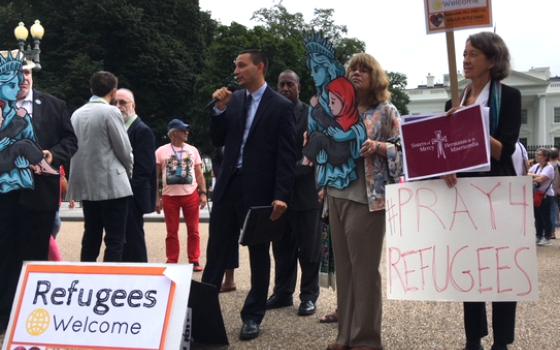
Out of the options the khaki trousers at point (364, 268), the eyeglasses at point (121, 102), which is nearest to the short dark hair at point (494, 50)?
the khaki trousers at point (364, 268)

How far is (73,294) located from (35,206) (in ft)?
4.40

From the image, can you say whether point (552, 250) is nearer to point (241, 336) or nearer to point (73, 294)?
point (241, 336)

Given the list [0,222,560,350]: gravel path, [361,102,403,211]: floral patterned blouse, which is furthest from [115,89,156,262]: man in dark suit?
[361,102,403,211]: floral patterned blouse

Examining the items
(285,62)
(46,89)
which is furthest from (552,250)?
(285,62)

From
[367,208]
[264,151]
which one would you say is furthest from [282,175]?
[367,208]

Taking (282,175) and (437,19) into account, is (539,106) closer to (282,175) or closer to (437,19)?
(282,175)

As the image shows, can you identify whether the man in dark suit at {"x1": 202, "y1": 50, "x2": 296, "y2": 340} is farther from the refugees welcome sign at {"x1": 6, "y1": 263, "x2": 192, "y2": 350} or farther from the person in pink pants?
the person in pink pants

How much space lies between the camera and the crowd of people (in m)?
3.40

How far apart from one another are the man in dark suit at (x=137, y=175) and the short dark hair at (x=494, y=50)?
3358mm

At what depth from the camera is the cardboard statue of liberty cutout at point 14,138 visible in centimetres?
397

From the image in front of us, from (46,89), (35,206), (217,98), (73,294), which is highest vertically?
(46,89)

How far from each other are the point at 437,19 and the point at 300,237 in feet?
7.67

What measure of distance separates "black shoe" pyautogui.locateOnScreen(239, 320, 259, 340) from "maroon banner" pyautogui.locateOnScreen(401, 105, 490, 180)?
63.6 inches

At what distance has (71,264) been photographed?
3096mm
